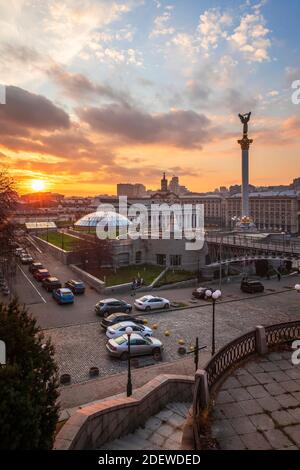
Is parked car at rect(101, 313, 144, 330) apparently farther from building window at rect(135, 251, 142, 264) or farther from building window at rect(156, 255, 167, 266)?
building window at rect(135, 251, 142, 264)

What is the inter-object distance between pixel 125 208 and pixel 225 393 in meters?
112

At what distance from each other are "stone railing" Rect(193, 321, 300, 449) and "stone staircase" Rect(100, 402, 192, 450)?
5.90 feet

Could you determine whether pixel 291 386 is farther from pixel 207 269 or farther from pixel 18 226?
pixel 207 269

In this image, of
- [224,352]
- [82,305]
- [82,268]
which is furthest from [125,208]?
[224,352]

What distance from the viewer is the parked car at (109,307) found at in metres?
26.0

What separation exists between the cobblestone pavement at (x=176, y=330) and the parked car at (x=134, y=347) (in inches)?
15.5

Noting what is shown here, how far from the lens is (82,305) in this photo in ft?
95.1

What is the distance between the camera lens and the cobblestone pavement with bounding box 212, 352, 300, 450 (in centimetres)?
727

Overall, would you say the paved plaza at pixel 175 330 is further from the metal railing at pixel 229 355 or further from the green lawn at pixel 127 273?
the green lawn at pixel 127 273

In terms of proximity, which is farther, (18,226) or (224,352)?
(18,226)

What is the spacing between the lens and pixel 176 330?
76.6ft

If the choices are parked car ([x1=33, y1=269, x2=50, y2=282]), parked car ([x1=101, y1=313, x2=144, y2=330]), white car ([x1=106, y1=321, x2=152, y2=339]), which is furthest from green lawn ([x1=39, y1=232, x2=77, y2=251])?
white car ([x1=106, y1=321, x2=152, y2=339])

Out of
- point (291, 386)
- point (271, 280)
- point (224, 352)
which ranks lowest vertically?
point (271, 280)

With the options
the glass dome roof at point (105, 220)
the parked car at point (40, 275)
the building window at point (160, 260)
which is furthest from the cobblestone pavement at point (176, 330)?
the glass dome roof at point (105, 220)
